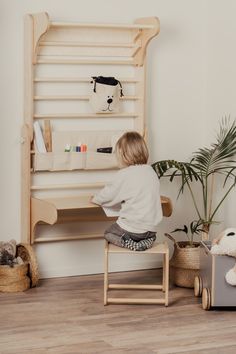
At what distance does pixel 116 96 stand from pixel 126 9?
0.61 meters

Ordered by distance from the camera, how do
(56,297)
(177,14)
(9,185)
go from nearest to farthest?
(56,297)
(9,185)
(177,14)

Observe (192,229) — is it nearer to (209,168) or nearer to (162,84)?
(209,168)

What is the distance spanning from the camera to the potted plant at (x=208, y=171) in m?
4.95

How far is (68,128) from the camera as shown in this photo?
5.04 m

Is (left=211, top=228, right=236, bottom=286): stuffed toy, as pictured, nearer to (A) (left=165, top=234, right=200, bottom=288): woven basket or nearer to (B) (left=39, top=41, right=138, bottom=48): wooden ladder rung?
(A) (left=165, top=234, right=200, bottom=288): woven basket

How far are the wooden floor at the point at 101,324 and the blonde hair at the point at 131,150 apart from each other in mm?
827

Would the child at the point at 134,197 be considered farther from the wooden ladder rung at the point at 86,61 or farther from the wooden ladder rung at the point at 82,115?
the wooden ladder rung at the point at 86,61

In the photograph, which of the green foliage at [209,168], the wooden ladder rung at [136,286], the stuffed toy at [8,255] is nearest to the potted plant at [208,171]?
the green foliage at [209,168]

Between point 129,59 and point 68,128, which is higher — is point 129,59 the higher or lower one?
the higher one

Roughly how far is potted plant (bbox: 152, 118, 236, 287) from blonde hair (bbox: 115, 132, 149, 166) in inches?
18.7

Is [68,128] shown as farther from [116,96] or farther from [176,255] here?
[176,255]

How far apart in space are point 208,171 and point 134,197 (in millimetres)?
985

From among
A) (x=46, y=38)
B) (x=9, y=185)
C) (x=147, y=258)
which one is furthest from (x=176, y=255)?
(x=46, y=38)

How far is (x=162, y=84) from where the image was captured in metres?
5.31
